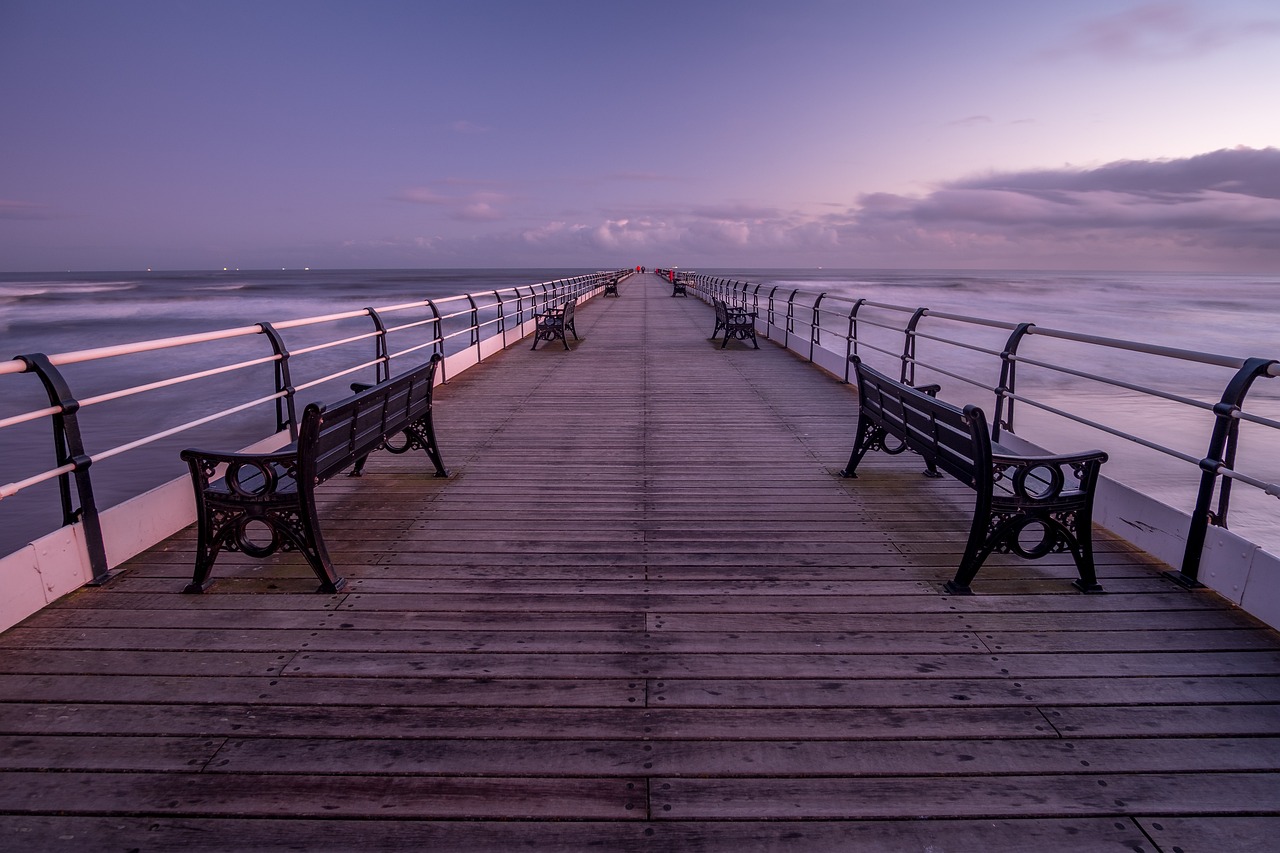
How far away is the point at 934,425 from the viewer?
418 centimetres

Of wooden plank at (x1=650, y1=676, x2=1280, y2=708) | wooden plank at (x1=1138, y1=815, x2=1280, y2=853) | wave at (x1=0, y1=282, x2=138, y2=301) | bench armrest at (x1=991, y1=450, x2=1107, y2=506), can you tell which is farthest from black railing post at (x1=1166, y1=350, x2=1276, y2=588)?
wave at (x1=0, y1=282, x2=138, y2=301)

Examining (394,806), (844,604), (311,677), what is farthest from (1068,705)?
(311,677)

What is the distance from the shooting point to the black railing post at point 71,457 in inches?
131

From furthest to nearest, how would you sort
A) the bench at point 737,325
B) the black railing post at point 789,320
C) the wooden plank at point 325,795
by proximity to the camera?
the bench at point 737,325, the black railing post at point 789,320, the wooden plank at point 325,795

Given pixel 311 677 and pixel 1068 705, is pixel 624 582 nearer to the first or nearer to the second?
pixel 311 677

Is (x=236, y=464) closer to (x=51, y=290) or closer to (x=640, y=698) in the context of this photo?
(x=640, y=698)

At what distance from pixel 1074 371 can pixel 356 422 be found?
4.46 metres

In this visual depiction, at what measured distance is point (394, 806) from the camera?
215 cm

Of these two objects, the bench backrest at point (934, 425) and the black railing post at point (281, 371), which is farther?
the black railing post at point (281, 371)

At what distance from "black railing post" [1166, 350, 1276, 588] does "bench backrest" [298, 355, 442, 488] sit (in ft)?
13.9

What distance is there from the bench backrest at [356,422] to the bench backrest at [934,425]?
3.15m

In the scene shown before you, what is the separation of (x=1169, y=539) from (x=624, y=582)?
2969mm

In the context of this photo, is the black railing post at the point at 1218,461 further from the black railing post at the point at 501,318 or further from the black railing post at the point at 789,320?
the black railing post at the point at 501,318

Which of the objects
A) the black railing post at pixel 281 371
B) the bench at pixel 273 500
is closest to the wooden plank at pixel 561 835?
the bench at pixel 273 500
